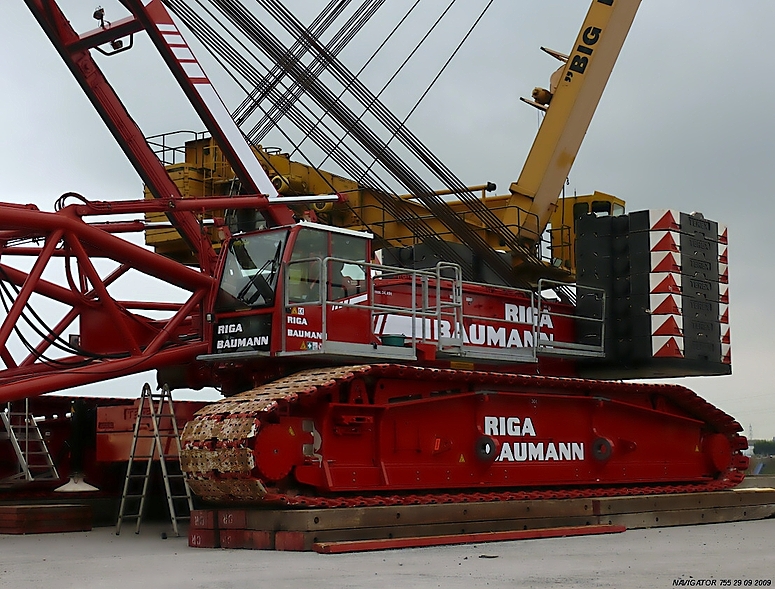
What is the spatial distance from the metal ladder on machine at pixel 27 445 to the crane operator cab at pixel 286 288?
3.56 meters

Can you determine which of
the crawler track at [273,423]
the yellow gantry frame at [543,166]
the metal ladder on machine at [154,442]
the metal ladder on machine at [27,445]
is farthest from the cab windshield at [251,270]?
the yellow gantry frame at [543,166]

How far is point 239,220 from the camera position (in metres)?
18.9

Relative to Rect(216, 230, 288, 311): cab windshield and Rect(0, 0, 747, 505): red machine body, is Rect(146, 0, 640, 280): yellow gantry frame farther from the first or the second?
Rect(216, 230, 288, 311): cab windshield

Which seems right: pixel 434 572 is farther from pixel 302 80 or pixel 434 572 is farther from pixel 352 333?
pixel 302 80

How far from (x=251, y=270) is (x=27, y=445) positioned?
448 cm

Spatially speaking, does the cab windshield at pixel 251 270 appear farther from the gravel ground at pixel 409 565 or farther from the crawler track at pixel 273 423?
the gravel ground at pixel 409 565

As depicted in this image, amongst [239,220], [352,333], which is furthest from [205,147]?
[352,333]

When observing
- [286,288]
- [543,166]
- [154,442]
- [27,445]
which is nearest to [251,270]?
[286,288]

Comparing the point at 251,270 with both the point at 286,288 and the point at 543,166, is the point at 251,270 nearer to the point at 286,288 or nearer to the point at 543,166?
the point at 286,288

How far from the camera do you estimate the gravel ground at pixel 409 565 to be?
31.5 feet

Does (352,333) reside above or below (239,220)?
below

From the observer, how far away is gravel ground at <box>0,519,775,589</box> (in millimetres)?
9602

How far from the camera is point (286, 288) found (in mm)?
13867

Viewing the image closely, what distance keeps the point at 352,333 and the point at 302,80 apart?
6.05 m
